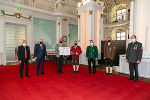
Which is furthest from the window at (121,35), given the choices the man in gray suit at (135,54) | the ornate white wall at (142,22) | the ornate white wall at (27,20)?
the man in gray suit at (135,54)

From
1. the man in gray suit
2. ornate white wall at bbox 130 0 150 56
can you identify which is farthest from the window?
the man in gray suit

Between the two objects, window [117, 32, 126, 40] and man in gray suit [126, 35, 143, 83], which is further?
window [117, 32, 126, 40]

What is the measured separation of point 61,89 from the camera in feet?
11.4

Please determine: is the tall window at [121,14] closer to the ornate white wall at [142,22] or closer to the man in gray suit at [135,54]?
the ornate white wall at [142,22]

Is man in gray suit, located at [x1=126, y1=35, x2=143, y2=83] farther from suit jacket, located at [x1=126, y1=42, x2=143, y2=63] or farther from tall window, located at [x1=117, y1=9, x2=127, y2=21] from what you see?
tall window, located at [x1=117, y1=9, x2=127, y2=21]

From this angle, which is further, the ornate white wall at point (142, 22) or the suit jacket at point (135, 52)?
the ornate white wall at point (142, 22)

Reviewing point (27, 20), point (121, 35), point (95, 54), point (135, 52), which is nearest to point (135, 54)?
point (135, 52)

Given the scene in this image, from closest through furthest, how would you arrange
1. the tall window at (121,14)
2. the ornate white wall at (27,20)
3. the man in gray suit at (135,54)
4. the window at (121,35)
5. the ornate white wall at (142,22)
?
the man in gray suit at (135,54), the ornate white wall at (142,22), the ornate white wall at (27,20), the tall window at (121,14), the window at (121,35)

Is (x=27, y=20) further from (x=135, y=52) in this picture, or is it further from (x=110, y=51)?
(x=135, y=52)

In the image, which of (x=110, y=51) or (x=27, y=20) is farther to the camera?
(x=27, y=20)

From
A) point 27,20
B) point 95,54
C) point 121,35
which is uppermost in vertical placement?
A: point 27,20

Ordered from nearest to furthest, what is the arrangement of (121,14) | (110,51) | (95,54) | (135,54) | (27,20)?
1. (135,54)
2. (110,51)
3. (95,54)
4. (27,20)
5. (121,14)

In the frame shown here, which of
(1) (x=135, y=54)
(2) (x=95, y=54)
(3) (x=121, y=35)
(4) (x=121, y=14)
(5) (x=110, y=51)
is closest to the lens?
(1) (x=135, y=54)

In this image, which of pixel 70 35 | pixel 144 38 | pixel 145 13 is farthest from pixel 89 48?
pixel 70 35
